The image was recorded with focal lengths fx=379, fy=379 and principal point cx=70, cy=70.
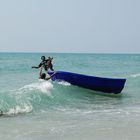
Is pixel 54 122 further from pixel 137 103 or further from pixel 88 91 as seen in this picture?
pixel 88 91

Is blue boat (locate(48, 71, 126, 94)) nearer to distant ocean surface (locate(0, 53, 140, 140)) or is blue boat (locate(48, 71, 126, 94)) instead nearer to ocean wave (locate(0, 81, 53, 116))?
distant ocean surface (locate(0, 53, 140, 140))

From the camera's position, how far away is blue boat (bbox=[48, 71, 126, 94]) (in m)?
15.2

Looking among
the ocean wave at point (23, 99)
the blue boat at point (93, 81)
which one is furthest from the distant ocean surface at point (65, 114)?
the blue boat at point (93, 81)

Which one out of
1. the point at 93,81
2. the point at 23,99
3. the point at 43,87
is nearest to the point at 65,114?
the point at 23,99

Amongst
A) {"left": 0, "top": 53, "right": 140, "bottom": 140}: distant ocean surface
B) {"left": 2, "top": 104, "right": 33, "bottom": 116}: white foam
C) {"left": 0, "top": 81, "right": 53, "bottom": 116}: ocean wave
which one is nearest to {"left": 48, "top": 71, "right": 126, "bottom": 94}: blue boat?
{"left": 0, "top": 53, "right": 140, "bottom": 140}: distant ocean surface

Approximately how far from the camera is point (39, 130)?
782cm

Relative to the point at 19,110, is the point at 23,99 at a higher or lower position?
higher

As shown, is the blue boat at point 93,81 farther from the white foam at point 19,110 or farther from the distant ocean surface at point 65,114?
the white foam at point 19,110

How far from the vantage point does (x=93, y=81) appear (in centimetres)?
1534

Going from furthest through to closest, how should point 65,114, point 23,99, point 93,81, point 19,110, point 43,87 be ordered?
1. point 93,81
2. point 43,87
3. point 23,99
4. point 19,110
5. point 65,114

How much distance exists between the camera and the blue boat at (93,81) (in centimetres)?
1525

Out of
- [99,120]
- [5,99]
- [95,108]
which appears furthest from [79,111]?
[5,99]

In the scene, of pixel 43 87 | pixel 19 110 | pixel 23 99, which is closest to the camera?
pixel 19 110

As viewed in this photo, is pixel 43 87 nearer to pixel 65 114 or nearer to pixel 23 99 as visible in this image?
pixel 23 99
